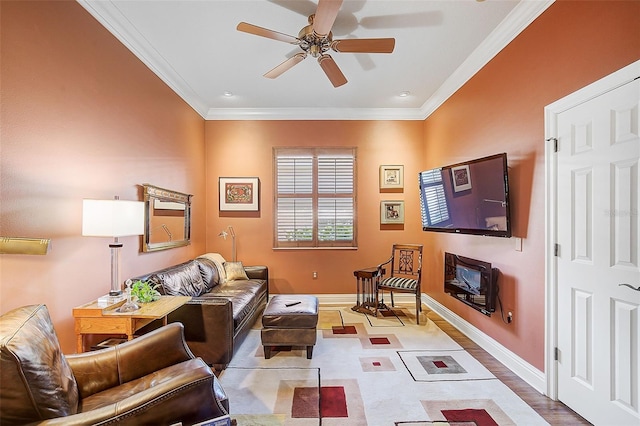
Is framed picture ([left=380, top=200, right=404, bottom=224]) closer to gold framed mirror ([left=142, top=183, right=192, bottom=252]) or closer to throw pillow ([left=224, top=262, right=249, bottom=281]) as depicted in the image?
throw pillow ([left=224, top=262, right=249, bottom=281])

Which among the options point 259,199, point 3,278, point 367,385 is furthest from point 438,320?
point 3,278

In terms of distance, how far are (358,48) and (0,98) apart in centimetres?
255

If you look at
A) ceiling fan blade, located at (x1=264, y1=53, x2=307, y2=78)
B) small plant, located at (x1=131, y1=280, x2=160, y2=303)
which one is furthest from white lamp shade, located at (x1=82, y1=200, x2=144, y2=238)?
ceiling fan blade, located at (x1=264, y1=53, x2=307, y2=78)

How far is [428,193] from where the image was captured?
4.15m

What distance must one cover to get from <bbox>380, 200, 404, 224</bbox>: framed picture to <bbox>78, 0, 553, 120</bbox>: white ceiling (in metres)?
1.65

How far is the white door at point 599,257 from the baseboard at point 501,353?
185 millimetres

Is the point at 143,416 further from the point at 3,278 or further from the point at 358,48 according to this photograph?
the point at 358,48

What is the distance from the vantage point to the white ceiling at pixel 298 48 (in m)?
2.65

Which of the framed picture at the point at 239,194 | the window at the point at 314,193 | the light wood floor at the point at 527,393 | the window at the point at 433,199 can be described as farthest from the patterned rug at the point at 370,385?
the framed picture at the point at 239,194

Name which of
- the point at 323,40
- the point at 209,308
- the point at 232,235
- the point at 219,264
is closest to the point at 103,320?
the point at 209,308

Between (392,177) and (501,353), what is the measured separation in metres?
3.05

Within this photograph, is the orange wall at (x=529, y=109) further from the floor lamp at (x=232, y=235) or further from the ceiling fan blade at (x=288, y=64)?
the floor lamp at (x=232, y=235)

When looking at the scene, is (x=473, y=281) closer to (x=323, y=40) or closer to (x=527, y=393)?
(x=527, y=393)

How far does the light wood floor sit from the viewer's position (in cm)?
218
